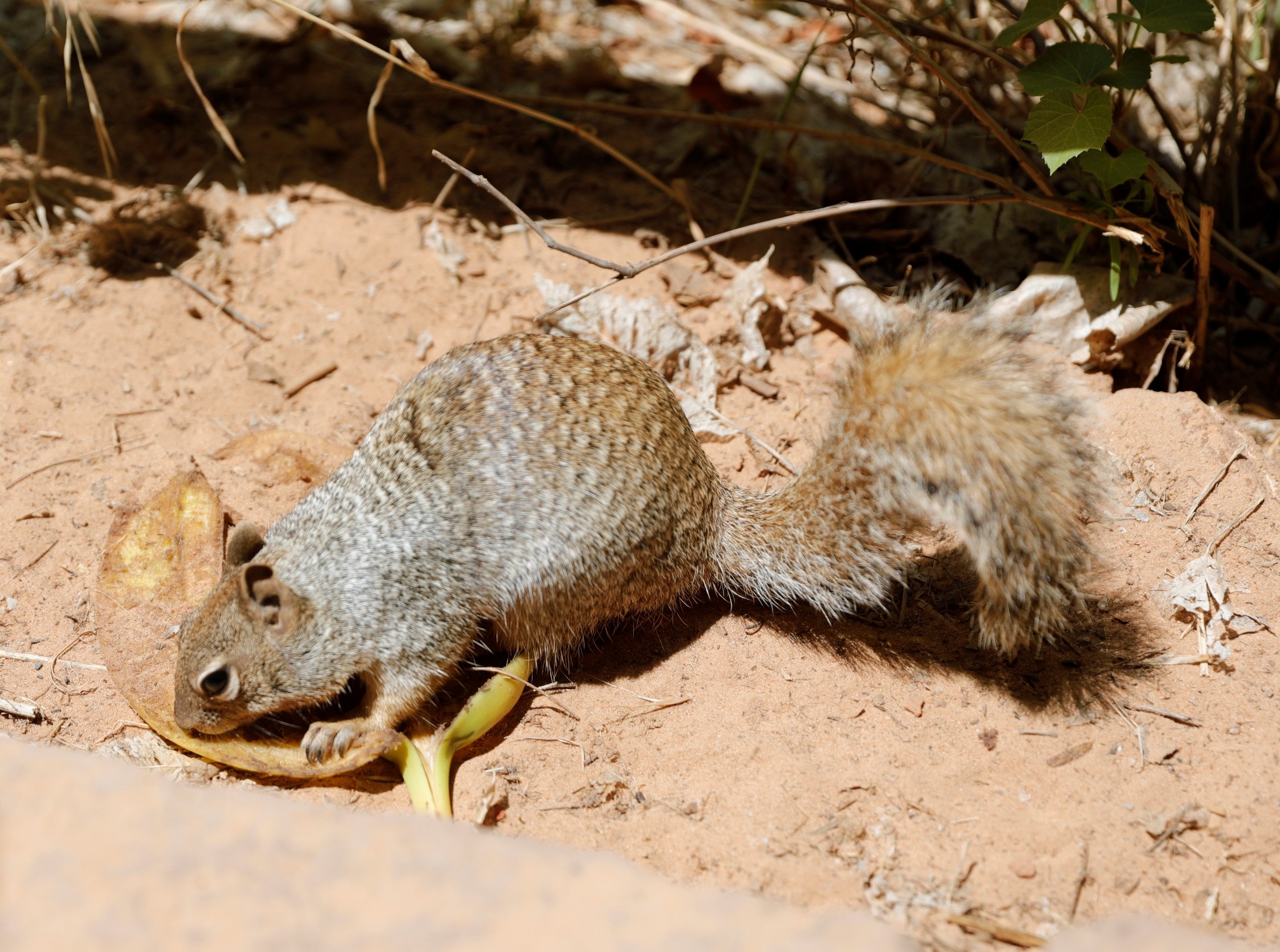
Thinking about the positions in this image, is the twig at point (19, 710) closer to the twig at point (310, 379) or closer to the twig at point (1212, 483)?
the twig at point (310, 379)

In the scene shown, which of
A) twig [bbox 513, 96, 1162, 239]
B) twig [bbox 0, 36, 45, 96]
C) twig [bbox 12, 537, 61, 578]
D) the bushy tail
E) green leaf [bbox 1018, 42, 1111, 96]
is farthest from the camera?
twig [bbox 0, 36, 45, 96]

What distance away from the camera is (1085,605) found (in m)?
3.05

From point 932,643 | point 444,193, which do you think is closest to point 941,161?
point 932,643

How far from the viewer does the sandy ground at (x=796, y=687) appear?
8.21 feet

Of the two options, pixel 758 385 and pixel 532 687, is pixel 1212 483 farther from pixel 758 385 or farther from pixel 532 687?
pixel 532 687

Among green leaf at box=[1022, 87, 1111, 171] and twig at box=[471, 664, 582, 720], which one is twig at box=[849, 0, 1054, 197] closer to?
green leaf at box=[1022, 87, 1111, 171]

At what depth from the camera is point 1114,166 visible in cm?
321

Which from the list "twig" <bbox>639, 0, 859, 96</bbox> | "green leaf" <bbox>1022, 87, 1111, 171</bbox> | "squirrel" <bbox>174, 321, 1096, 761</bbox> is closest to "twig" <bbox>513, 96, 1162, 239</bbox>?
"green leaf" <bbox>1022, 87, 1111, 171</bbox>

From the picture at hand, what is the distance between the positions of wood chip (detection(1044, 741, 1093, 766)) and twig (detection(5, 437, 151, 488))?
3341 mm

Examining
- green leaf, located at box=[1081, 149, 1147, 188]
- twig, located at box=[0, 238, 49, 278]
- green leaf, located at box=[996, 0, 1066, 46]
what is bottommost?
twig, located at box=[0, 238, 49, 278]

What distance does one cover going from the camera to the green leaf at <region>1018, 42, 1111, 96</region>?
10.3ft

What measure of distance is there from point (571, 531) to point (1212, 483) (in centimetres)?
218

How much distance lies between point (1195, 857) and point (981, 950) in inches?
27.2

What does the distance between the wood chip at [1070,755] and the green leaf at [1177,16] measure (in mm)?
2190
